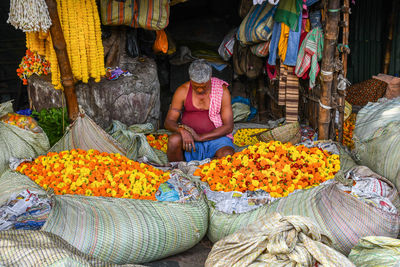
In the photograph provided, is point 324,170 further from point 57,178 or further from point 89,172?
point 57,178

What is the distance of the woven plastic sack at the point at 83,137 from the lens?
3.96 m

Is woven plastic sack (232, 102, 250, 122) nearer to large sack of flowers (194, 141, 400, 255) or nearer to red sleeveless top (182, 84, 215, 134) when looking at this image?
red sleeveless top (182, 84, 215, 134)

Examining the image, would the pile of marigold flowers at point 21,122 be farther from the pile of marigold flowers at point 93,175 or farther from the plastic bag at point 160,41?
the plastic bag at point 160,41

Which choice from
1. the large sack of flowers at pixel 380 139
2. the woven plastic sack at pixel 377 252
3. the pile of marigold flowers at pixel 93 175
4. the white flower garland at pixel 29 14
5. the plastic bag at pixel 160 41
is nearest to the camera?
the woven plastic sack at pixel 377 252

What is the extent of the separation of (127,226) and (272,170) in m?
1.18

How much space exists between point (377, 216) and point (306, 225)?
0.79 metres

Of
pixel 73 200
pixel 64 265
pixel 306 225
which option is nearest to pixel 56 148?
pixel 73 200

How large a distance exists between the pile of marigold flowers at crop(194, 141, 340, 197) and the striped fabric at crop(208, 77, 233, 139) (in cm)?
79

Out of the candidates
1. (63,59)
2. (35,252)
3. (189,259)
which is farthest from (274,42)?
(35,252)

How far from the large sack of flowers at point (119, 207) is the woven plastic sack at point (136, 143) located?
58 cm

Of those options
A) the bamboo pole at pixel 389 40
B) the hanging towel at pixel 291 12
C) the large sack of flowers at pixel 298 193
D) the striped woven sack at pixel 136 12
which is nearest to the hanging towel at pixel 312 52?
the hanging towel at pixel 291 12

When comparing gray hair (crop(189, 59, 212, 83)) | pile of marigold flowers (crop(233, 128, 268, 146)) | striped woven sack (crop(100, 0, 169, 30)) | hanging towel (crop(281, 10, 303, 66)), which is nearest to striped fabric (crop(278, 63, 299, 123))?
hanging towel (crop(281, 10, 303, 66))

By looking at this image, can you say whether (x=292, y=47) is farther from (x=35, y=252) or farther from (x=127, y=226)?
(x=35, y=252)

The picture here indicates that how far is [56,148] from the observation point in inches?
158
